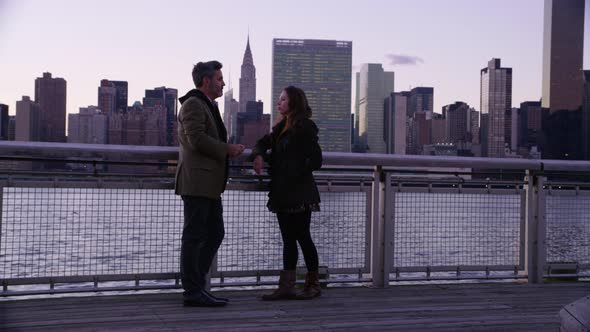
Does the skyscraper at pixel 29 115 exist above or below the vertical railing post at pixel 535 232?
above

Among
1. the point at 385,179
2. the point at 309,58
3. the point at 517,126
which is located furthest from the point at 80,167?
the point at 309,58

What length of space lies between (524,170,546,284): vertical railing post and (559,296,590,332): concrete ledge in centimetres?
396

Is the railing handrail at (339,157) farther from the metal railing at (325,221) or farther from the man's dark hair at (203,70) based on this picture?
the man's dark hair at (203,70)

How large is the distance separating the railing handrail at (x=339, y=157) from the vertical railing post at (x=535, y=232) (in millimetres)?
203

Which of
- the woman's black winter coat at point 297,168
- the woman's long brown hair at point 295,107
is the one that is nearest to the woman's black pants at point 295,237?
the woman's black winter coat at point 297,168

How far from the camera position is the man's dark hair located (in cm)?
496

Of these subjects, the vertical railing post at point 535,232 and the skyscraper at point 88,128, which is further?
the skyscraper at point 88,128

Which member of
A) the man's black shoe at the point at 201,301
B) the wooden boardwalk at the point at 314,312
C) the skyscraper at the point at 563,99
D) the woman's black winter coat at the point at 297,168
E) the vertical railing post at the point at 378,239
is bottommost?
the wooden boardwalk at the point at 314,312

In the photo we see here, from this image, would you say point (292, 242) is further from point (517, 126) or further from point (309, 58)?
point (309, 58)

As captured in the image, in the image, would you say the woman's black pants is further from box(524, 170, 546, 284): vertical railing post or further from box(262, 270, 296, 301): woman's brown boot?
box(524, 170, 546, 284): vertical railing post

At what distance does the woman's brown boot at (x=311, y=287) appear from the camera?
A: 5234 mm

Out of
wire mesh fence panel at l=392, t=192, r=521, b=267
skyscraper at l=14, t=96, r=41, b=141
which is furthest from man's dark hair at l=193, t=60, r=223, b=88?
skyscraper at l=14, t=96, r=41, b=141

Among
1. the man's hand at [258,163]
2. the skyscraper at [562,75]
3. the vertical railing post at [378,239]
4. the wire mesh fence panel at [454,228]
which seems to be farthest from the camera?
the skyscraper at [562,75]

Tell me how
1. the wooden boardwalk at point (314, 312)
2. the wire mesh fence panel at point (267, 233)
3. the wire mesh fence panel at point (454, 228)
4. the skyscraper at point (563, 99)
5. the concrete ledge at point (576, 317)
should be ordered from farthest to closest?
the skyscraper at point (563, 99)
the wire mesh fence panel at point (454, 228)
the wire mesh fence panel at point (267, 233)
the wooden boardwalk at point (314, 312)
the concrete ledge at point (576, 317)
